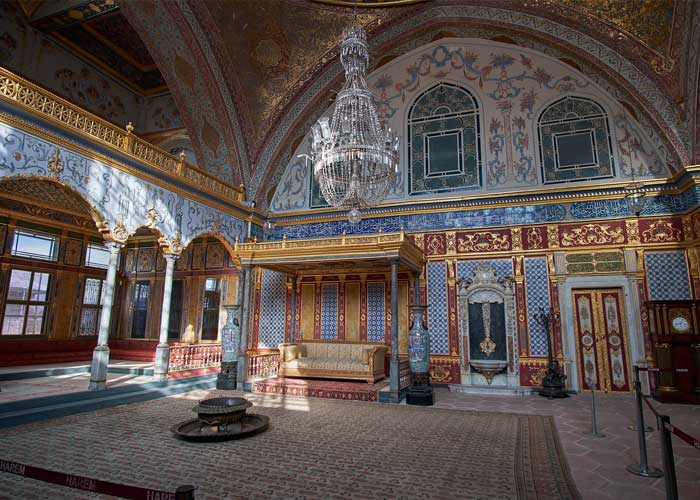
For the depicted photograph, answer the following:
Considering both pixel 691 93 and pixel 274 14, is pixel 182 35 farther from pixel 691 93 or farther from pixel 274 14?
pixel 691 93

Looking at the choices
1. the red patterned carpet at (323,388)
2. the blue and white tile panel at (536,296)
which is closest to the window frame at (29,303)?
the red patterned carpet at (323,388)

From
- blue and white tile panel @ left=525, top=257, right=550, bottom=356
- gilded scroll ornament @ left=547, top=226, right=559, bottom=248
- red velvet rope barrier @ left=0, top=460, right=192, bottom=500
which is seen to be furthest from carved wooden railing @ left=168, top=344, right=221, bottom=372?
gilded scroll ornament @ left=547, top=226, right=559, bottom=248

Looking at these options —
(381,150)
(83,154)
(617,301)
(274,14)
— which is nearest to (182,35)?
(274,14)

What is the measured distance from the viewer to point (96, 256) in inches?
494

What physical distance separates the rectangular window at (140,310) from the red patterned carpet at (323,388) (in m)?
5.59

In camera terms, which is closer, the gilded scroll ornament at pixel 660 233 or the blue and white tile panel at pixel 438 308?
the gilded scroll ornament at pixel 660 233

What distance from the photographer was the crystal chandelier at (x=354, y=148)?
6796mm

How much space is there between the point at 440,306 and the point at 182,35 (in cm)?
879

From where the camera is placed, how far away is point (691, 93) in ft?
27.5

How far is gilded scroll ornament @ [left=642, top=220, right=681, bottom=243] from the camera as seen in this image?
884 centimetres

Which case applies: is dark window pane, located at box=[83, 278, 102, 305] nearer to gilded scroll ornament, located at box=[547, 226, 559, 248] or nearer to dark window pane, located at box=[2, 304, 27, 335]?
dark window pane, located at box=[2, 304, 27, 335]

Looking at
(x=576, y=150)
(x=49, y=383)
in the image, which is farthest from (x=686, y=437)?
(x=49, y=383)

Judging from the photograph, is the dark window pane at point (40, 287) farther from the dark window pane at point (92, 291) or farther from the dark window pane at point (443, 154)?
the dark window pane at point (443, 154)

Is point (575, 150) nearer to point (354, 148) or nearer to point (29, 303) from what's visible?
point (354, 148)
